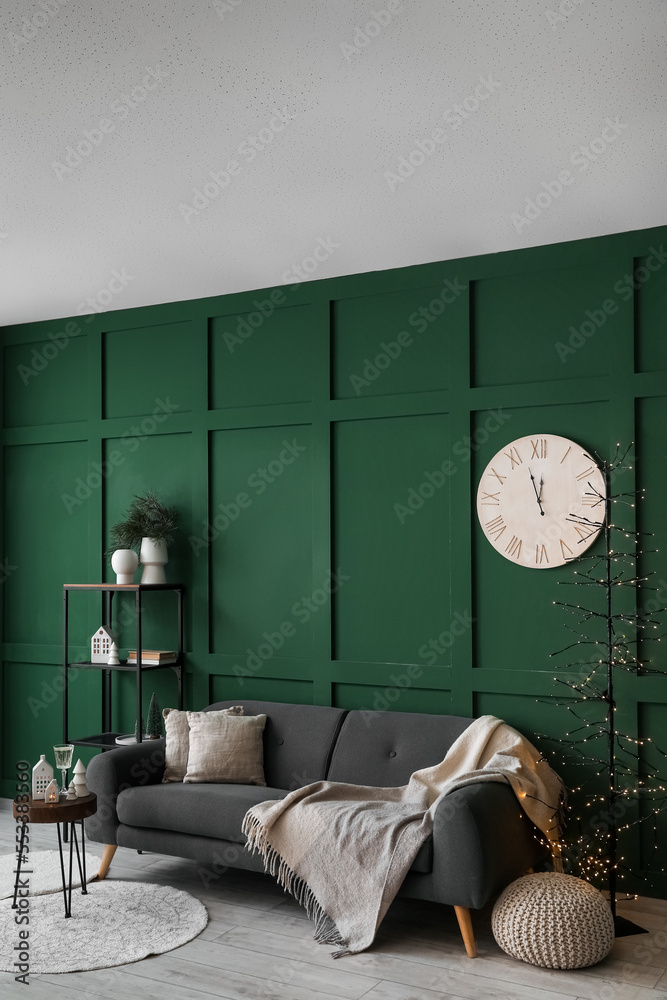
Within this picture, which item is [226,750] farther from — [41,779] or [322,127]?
[322,127]

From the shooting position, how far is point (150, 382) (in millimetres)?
Answer: 5355

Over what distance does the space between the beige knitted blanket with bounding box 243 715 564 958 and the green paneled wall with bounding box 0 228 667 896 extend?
1.23 feet

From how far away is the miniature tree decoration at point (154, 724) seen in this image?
486 centimetres

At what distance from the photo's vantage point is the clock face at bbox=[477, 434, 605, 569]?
13.6ft

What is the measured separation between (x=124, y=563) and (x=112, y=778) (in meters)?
1.24

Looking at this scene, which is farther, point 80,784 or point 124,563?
point 124,563

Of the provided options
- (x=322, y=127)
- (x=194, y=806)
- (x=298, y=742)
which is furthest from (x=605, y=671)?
(x=322, y=127)

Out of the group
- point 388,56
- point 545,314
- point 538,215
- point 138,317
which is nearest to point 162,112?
point 388,56

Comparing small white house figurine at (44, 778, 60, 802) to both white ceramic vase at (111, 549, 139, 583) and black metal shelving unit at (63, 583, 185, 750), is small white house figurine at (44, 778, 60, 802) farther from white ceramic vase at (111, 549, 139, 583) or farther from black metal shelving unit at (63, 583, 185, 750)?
white ceramic vase at (111, 549, 139, 583)

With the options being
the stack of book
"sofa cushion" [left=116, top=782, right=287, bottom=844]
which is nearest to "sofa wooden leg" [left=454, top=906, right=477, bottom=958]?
"sofa cushion" [left=116, top=782, right=287, bottom=844]

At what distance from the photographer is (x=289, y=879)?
3.67m

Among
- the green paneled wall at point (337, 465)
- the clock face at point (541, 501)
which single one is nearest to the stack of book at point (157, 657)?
the green paneled wall at point (337, 465)

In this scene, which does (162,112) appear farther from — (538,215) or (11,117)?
(538,215)

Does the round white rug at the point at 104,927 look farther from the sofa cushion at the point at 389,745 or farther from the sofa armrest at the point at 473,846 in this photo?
the sofa armrest at the point at 473,846
